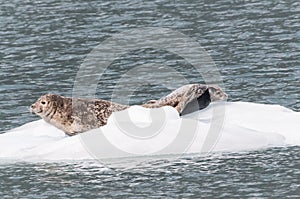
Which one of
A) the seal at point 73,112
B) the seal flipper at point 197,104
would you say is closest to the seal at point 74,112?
the seal at point 73,112

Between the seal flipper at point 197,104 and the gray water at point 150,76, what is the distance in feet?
5.98

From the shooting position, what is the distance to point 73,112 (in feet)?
67.3

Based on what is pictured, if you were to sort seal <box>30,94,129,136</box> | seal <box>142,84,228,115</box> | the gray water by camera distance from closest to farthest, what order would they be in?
1. the gray water
2. seal <box>30,94,129,136</box>
3. seal <box>142,84,228,115</box>

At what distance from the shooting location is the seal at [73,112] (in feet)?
66.7

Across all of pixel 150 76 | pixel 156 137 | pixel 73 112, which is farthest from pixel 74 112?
pixel 150 76

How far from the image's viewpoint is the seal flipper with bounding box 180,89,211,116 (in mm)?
21234

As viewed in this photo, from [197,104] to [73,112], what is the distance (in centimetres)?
244

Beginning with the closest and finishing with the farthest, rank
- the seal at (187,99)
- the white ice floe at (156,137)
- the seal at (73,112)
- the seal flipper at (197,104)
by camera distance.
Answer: the white ice floe at (156,137) → the seal at (73,112) → the seal at (187,99) → the seal flipper at (197,104)

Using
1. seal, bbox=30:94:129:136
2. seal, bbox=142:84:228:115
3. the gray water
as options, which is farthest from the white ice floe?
seal, bbox=142:84:228:115

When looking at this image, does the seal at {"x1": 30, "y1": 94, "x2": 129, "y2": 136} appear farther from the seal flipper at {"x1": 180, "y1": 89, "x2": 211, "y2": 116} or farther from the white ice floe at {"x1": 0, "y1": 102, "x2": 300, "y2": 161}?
the seal flipper at {"x1": 180, "y1": 89, "x2": 211, "y2": 116}

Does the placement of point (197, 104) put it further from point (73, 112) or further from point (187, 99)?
point (73, 112)

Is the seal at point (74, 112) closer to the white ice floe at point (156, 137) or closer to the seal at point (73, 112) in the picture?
the seal at point (73, 112)

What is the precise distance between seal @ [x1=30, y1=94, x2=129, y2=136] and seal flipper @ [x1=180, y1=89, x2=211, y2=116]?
53.3 inches

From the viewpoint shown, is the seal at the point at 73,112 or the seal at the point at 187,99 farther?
the seal at the point at 187,99
